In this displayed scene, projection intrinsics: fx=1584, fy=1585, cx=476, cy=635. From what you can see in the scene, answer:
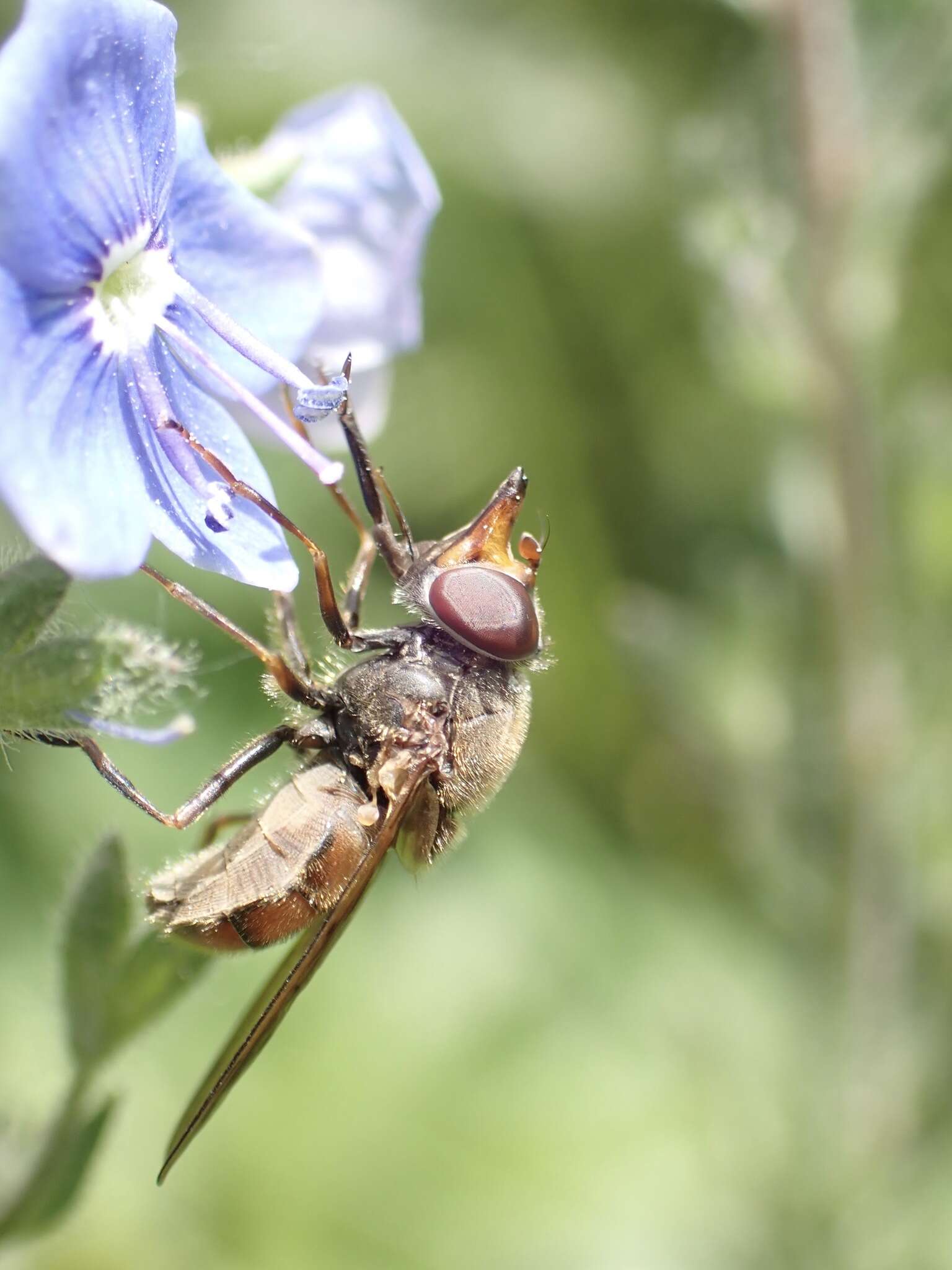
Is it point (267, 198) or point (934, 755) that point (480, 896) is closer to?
point (934, 755)

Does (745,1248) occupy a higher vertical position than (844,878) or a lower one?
lower

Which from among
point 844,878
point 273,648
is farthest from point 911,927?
point 273,648

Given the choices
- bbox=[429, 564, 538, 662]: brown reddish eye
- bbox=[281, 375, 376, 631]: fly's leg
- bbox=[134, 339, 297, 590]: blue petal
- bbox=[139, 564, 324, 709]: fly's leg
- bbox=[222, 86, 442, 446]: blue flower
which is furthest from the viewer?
bbox=[222, 86, 442, 446]: blue flower

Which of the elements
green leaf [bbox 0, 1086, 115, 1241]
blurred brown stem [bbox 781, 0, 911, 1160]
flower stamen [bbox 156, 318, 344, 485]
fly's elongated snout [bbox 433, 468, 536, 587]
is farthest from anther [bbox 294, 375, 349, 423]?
blurred brown stem [bbox 781, 0, 911, 1160]

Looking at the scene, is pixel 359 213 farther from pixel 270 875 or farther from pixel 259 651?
pixel 270 875

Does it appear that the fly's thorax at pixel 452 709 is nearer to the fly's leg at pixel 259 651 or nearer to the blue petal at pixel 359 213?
the fly's leg at pixel 259 651

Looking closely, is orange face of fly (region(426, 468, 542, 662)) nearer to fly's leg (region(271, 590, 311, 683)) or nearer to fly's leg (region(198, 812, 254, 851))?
fly's leg (region(271, 590, 311, 683))
